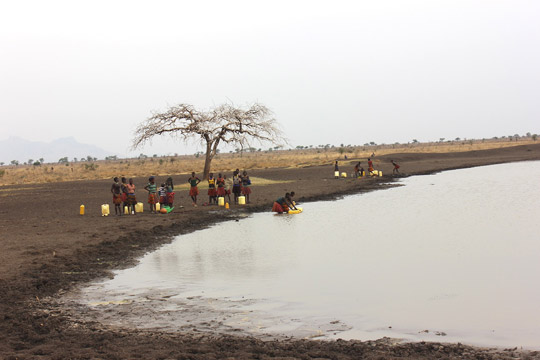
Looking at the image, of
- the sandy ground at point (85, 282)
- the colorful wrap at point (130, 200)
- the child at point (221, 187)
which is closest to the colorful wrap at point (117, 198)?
the colorful wrap at point (130, 200)

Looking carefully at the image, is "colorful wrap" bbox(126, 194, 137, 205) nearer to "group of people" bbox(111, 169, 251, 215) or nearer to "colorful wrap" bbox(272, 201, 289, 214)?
"group of people" bbox(111, 169, 251, 215)

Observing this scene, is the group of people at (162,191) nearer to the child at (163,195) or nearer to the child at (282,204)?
the child at (163,195)

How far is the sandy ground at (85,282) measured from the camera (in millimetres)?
8523

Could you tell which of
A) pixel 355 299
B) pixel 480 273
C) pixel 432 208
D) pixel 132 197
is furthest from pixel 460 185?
pixel 355 299

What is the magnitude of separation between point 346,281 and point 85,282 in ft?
19.8

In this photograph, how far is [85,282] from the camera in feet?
46.5

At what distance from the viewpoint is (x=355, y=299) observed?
11977 mm

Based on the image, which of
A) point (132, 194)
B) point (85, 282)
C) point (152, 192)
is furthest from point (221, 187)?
point (85, 282)

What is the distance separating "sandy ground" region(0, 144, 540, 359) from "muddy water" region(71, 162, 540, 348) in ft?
2.13

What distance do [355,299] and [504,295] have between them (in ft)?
9.55

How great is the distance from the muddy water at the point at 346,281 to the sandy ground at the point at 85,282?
2.13ft

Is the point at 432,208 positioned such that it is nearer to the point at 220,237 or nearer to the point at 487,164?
the point at 220,237

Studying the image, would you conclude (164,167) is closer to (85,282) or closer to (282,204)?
(282,204)

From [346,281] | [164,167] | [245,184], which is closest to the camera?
[346,281]
